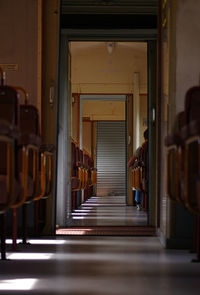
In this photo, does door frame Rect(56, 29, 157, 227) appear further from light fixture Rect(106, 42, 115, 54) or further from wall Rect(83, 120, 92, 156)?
wall Rect(83, 120, 92, 156)

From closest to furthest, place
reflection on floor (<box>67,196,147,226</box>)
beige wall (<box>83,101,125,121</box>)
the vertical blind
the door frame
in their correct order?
1. the door frame
2. reflection on floor (<box>67,196,147,226</box>)
3. beige wall (<box>83,101,125,121</box>)
4. the vertical blind

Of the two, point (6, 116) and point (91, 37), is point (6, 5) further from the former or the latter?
point (6, 116)

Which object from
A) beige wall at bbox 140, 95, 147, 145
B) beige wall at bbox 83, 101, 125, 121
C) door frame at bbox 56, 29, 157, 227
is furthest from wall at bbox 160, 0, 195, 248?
beige wall at bbox 83, 101, 125, 121

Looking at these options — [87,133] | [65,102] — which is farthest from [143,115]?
[87,133]

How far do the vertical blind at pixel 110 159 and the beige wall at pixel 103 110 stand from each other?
2.76ft

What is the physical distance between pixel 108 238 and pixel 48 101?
4.66 feet

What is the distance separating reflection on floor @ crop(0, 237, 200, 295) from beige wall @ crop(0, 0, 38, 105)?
158 cm

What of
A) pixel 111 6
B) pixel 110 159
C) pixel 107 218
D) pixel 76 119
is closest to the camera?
pixel 111 6

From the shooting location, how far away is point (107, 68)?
41.1ft

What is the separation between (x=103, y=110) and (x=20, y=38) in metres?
13.9

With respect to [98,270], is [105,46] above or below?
above

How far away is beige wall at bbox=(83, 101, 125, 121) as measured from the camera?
18.5 metres

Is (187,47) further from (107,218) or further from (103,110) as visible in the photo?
(103,110)

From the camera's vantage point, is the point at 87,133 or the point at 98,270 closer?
the point at 98,270
